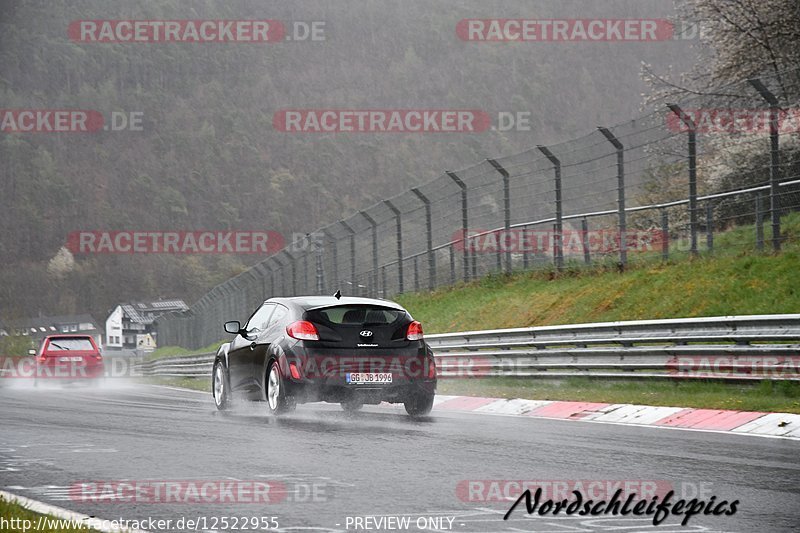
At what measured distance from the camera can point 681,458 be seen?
30.6 ft

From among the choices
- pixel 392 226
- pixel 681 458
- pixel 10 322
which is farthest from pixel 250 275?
pixel 10 322

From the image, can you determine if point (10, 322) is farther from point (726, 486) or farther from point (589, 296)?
point (726, 486)

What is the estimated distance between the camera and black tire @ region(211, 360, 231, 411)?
631 inches

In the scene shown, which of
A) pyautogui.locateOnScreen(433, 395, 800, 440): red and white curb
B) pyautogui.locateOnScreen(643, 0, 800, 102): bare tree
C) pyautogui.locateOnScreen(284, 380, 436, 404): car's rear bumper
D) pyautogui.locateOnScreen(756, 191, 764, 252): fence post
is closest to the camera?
pyautogui.locateOnScreen(433, 395, 800, 440): red and white curb

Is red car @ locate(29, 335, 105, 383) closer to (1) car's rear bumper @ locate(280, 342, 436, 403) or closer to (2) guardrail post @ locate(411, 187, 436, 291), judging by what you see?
(2) guardrail post @ locate(411, 187, 436, 291)

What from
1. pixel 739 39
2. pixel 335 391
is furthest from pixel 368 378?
pixel 739 39

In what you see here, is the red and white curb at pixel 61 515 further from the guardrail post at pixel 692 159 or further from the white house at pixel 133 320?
the white house at pixel 133 320

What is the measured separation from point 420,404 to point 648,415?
2713 millimetres

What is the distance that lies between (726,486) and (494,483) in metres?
1.46

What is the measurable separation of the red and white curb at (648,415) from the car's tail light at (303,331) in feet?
9.15

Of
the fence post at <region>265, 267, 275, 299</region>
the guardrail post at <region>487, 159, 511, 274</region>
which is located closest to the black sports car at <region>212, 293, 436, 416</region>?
the guardrail post at <region>487, 159, 511, 274</region>

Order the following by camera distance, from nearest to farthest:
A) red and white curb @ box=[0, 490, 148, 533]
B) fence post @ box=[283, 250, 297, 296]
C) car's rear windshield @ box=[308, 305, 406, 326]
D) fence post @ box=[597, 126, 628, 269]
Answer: red and white curb @ box=[0, 490, 148, 533], car's rear windshield @ box=[308, 305, 406, 326], fence post @ box=[597, 126, 628, 269], fence post @ box=[283, 250, 297, 296]

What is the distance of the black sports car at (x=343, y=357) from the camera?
44.7ft

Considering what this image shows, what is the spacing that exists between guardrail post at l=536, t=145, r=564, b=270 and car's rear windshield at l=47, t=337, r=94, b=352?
13.5 meters
